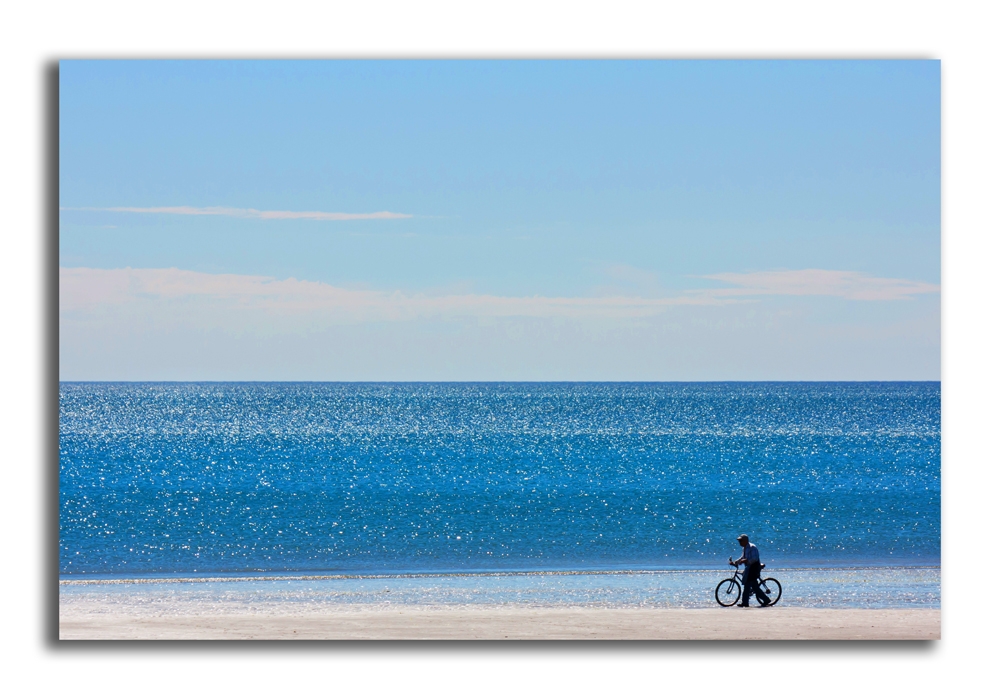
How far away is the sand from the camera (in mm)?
12234

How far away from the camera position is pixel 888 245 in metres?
13.5

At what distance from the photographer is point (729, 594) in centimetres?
1647

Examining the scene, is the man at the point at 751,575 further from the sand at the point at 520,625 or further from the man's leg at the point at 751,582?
the sand at the point at 520,625

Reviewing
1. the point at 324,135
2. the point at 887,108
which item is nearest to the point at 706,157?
the point at 887,108

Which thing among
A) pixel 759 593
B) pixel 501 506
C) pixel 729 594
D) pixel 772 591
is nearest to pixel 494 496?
pixel 501 506

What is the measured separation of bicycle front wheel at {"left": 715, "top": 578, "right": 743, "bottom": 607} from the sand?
2.03ft

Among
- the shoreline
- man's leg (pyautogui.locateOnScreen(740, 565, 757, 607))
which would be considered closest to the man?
man's leg (pyautogui.locateOnScreen(740, 565, 757, 607))

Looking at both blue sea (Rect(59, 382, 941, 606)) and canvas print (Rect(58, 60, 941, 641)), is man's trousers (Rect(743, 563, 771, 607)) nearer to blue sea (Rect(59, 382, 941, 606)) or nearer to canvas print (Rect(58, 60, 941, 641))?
canvas print (Rect(58, 60, 941, 641))

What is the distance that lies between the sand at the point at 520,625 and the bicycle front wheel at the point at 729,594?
618 millimetres

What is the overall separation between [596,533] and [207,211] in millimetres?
14214

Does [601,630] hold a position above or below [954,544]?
below
